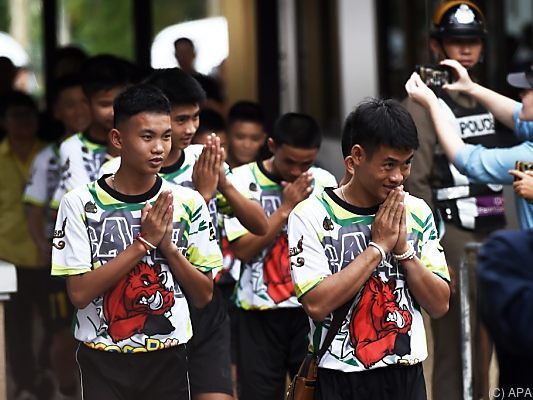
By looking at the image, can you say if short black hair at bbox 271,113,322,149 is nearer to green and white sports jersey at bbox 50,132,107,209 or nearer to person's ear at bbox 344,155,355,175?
green and white sports jersey at bbox 50,132,107,209

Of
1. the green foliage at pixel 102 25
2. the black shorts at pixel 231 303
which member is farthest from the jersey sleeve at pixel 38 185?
the green foliage at pixel 102 25

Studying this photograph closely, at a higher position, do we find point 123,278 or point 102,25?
point 102,25

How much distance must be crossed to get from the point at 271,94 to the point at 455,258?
519cm

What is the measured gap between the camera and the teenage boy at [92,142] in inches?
281

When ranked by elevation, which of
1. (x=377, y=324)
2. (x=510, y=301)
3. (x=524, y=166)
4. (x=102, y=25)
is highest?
(x=102, y=25)

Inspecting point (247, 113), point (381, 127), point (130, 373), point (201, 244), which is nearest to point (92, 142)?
point (247, 113)

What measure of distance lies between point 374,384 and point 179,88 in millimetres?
1873

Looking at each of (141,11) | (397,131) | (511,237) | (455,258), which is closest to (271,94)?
(141,11)

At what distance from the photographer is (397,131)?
16.0 ft

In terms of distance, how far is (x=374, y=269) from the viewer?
483cm

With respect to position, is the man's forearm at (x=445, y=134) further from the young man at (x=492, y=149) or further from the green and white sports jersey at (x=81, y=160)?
the green and white sports jersey at (x=81, y=160)

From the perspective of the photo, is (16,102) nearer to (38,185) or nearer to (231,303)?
(38,185)

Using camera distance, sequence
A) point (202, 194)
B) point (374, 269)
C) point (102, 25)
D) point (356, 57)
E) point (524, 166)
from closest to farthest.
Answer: point (374, 269) < point (524, 166) < point (202, 194) < point (356, 57) < point (102, 25)

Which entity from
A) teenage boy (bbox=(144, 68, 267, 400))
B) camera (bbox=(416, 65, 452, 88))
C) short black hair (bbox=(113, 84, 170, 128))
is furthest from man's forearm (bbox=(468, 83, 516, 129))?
short black hair (bbox=(113, 84, 170, 128))
